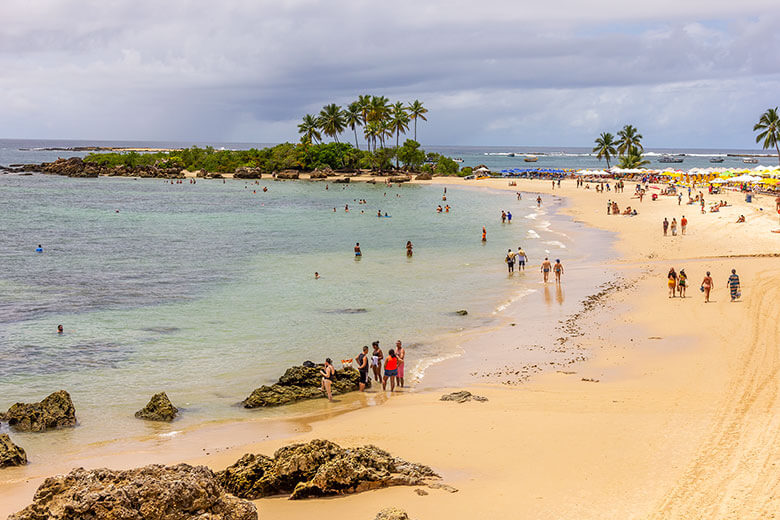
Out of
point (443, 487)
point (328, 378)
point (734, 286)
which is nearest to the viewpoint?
point (443, 487)

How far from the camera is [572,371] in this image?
17812 mm

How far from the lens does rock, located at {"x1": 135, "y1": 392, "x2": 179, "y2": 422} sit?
15.3m

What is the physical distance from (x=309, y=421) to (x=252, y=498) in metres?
5.19

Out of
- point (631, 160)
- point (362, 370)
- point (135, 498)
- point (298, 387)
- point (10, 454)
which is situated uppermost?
point (631, 160)

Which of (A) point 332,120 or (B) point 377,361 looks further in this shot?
(A) point 332,120

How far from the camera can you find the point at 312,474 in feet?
33.7

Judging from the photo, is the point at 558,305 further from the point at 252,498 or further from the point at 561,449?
the point at 252,498

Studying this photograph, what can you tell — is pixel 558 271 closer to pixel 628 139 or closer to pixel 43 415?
pixel 43 415

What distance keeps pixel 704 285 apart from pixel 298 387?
16.3 metres

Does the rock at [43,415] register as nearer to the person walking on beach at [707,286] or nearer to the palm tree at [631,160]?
the person walking on beach at [707,286]

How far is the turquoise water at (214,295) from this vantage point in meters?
18.5

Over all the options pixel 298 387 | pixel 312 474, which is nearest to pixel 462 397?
pixel 298 387

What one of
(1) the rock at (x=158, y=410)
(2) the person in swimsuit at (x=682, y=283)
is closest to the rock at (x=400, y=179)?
(2) the person in swimsuit at (x=682, y=283)

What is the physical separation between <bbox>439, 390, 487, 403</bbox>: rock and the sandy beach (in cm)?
27
